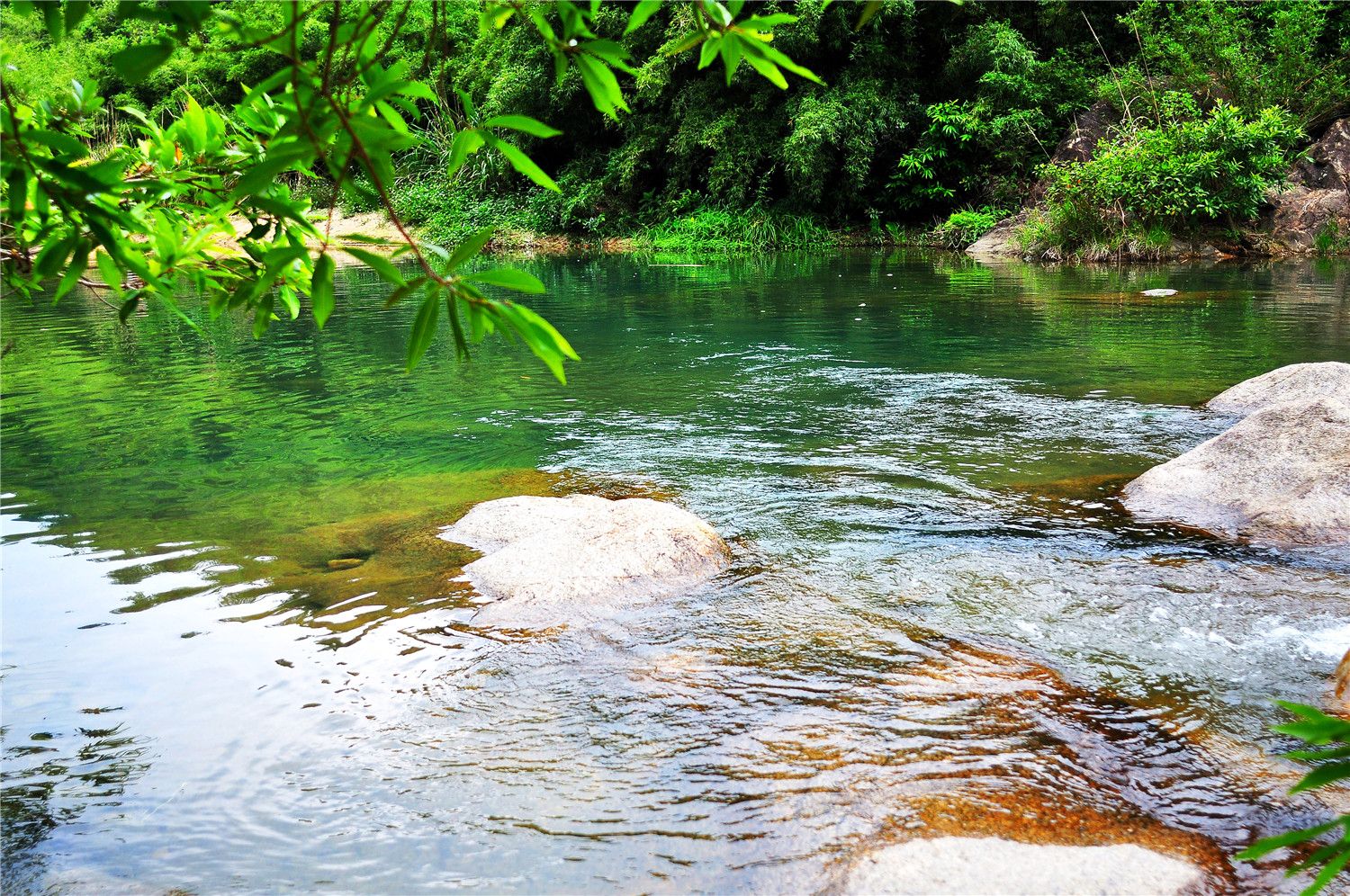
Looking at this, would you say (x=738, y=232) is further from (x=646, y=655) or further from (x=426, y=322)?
(x=426, y=322)

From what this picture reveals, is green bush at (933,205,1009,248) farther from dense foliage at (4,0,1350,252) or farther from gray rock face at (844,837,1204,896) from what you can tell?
gray rock face at (844,837,1204,896)

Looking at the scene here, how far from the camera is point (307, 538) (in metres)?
5.68

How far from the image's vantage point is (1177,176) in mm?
19625

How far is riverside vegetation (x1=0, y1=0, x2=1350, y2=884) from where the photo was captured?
1.60 m

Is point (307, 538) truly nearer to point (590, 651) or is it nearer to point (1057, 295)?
point (590, 651)

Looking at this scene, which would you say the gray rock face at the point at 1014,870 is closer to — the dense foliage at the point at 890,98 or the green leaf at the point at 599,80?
the green leaf at the point at 599,80

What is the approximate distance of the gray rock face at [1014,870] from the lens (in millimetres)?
2584

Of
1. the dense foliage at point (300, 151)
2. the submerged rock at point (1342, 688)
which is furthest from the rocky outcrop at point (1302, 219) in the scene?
the dense foliage at point (300, 151)

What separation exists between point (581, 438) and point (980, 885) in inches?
227

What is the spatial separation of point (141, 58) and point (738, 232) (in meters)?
28.5

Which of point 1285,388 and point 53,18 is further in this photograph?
point 1285,388

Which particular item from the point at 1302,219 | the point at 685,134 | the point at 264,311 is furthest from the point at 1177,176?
the point at 264,311

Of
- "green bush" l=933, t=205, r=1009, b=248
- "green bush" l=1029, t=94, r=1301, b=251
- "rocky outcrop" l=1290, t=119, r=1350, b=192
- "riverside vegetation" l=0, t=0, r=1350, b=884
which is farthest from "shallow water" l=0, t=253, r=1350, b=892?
"green bush" l=933, t=205, r=1009, b=248

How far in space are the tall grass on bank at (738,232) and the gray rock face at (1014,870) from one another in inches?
1034
